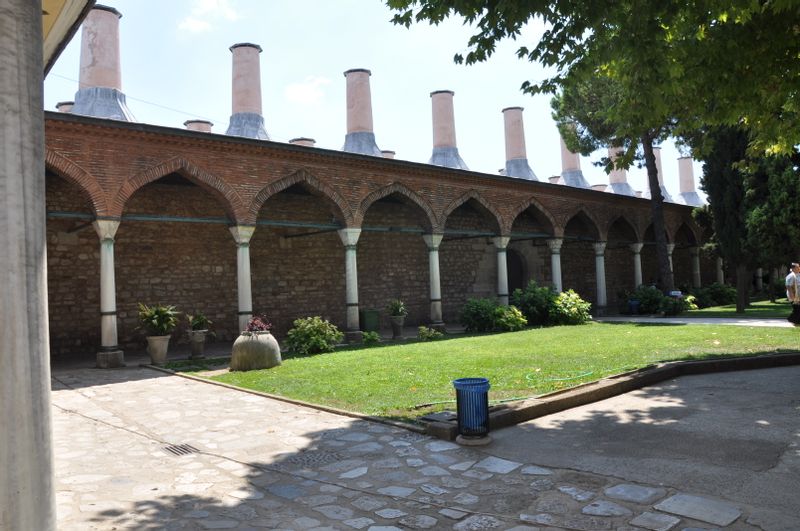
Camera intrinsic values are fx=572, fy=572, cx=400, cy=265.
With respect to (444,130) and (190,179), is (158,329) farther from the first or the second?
(444,130)

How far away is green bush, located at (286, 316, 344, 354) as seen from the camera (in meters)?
12.9

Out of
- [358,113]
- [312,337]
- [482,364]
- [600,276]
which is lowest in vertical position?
[482,364]

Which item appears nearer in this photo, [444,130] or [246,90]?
[246,90]

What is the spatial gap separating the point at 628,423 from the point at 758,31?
4.57m

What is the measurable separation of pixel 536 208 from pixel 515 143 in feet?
26.6

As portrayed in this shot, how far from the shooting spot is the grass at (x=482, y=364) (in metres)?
7.39

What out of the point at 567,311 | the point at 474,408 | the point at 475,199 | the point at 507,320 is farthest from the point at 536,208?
the point at 474,408

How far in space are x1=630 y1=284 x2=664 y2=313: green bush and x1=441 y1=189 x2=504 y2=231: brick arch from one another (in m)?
7.00

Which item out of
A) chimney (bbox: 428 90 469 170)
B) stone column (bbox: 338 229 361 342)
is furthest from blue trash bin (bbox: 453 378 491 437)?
chimney (bbox: 428 90 469 170)

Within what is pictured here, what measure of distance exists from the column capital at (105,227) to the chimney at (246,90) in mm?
8640

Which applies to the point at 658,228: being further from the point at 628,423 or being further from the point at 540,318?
the point at 628,423

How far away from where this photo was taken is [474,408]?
5348 mm

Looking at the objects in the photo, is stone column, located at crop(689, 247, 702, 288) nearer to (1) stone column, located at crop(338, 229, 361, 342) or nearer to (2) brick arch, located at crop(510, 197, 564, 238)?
(2) brick arch, located at crop(510, 197, 564, 238)

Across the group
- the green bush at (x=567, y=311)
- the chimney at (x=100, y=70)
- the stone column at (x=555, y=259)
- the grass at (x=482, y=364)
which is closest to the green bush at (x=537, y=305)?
the green bush at (x=567, y=311)
